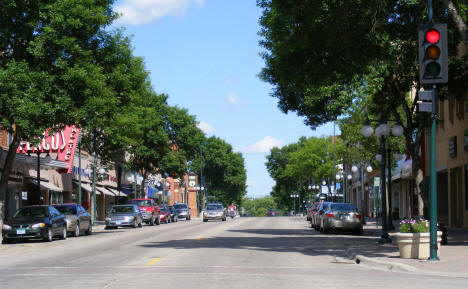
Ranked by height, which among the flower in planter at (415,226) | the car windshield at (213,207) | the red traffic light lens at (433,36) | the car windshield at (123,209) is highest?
the red traffic light lens at (433,36)

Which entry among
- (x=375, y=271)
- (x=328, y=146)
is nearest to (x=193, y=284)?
(x=375, y=271)

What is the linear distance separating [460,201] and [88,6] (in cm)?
2208

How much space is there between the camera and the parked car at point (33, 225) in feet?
96.2

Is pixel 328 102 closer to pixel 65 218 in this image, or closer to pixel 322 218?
pixel 322 218

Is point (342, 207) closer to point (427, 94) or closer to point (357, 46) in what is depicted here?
point (357, 46)

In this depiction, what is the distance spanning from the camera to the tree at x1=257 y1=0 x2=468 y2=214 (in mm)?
19719

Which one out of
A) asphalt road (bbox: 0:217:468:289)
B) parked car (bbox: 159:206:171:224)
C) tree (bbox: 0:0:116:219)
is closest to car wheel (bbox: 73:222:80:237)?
tree (bbox: 0:0:116:219)

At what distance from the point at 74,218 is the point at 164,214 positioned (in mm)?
24597

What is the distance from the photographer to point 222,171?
404ft

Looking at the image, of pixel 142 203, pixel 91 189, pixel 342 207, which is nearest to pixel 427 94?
pixel 342 207

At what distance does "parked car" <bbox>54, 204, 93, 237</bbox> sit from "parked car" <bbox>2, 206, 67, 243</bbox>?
9.46 feet

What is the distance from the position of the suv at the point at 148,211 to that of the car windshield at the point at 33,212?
71.8 feet

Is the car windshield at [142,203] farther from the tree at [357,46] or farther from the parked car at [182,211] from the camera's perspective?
the tree at [357,46]

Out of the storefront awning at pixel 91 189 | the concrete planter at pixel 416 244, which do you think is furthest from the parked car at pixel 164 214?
the concrete planter at pixel 416 244
